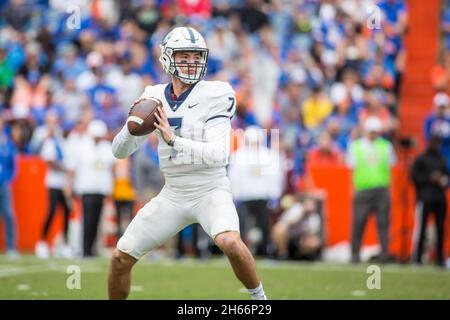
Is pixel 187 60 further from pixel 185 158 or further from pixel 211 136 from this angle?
pixel 185 158

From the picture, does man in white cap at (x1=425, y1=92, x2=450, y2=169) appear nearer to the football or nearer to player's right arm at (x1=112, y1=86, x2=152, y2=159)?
player's right arm at (x1=112, y1=86, x2=152, y2=159)

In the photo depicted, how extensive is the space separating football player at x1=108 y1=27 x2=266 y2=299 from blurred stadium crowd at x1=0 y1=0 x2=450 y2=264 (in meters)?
5.98

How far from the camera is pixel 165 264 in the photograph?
12406 mm

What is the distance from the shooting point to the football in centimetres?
694

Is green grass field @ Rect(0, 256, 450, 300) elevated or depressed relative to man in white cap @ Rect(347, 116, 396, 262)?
depressed

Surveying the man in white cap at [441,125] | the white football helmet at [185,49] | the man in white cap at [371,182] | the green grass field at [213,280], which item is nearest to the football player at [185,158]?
the white football helmet at [185,49]

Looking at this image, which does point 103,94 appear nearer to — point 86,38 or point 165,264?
point 86,38

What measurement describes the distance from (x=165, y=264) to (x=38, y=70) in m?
6.00

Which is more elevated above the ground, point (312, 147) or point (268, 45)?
point (268, 45)

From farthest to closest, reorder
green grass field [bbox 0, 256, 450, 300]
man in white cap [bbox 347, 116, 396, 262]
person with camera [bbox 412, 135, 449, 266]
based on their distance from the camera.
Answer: man in white cap [bbox 347, 116, 396, 262] → person with camera [bbox 412, 135, 449, 266] → green grass field [bbox 0, 256, 450, 300]

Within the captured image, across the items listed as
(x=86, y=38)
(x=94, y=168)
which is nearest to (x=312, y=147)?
(x=94, y=168)

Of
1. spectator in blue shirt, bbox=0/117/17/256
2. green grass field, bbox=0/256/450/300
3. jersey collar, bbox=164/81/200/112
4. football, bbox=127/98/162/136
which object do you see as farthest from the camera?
spectator in blue shirt, bbox=0/117/17/256

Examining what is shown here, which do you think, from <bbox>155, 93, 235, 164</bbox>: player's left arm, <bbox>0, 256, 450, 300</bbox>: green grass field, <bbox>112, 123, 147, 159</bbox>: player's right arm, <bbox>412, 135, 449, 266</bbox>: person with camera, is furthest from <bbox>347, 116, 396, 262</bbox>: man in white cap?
<bbox>112, 123, 147, 159</bbox>: player's right arm

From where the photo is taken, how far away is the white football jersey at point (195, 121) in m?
7.17
